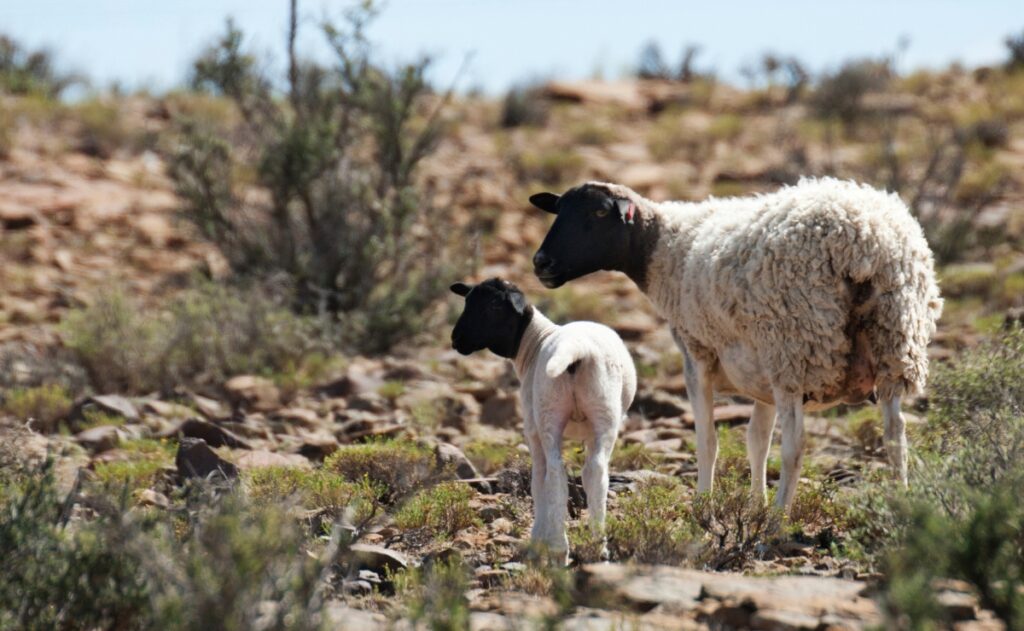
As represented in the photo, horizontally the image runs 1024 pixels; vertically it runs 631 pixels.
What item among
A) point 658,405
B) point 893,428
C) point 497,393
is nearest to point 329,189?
point 497,393

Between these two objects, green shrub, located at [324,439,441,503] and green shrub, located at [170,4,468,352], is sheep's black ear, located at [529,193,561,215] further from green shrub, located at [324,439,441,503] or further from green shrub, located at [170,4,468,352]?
green shrub, located at [170,4,468,352]

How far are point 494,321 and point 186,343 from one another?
7.18 metres

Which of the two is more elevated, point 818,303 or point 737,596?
point 818,303

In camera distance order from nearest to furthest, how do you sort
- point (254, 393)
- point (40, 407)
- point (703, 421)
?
point (703, 421) → point (40, 407) → point (254, 393)

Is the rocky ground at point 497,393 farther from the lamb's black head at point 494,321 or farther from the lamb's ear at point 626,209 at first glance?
the lamb's ear at point 626,209

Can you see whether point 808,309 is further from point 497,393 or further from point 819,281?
point 497,393

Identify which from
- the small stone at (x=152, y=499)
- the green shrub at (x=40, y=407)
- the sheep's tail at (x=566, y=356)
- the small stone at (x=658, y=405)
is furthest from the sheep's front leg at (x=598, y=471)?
the green shrub at (x=40, y=407)

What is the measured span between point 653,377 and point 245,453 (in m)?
4.97

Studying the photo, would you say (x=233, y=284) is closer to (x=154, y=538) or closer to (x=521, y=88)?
(x=154, y=538)

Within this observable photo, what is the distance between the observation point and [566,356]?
7.14 m

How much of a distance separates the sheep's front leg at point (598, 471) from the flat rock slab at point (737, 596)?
109cm

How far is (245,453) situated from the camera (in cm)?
1047

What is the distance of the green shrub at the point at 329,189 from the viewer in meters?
16.6

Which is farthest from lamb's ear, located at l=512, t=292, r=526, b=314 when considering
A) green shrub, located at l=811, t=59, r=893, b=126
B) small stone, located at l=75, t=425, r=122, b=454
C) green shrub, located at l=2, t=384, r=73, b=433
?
green shrub, located at l=811, t=59, r=893, b=126
